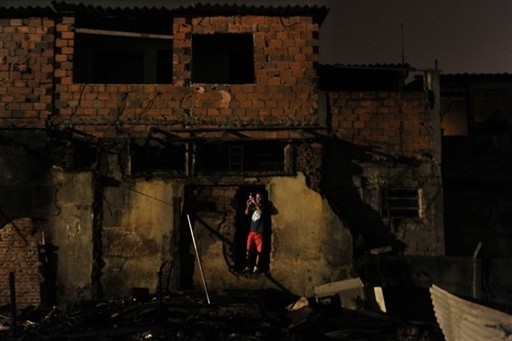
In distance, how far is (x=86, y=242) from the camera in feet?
33.9

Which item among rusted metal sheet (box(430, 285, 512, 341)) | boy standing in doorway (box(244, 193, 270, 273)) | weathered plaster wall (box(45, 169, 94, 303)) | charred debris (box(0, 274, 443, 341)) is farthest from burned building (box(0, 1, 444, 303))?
rusted metal sheet (box(430, 285, 512, 341))

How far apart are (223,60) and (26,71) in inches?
167

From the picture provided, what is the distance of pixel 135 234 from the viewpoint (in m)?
10.4

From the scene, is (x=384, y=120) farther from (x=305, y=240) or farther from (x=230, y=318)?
(x=230, y=318)

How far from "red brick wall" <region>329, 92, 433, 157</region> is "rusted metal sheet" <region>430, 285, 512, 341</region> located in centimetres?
420

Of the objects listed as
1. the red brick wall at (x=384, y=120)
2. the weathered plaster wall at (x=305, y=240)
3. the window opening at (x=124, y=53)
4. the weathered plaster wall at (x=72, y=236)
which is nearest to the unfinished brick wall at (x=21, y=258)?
the weathered plaster wall at (x=72, y=236)

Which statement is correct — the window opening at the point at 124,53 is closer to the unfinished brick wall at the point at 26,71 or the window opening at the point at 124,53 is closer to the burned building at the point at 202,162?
the burned building at the point at 202,162

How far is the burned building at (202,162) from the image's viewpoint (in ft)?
33.9

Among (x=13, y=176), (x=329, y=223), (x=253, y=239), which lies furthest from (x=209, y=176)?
(x=13, y=176)

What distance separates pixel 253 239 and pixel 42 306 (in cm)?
436

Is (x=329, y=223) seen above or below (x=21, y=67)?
below

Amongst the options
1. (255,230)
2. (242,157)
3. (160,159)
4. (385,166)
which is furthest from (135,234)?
(385,166)

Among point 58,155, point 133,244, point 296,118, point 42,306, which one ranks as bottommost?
point 42,306

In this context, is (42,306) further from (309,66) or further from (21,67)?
(309,66)
